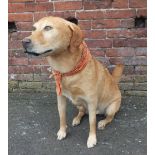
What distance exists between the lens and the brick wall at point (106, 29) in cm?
445

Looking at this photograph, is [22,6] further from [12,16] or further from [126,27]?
[126,27]

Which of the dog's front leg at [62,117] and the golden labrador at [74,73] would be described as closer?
the golden labrador at [74,73]

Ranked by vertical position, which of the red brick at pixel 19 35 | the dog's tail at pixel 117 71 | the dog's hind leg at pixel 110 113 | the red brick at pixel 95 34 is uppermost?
the red brick at pixel 95 34

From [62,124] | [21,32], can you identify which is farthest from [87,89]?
[21,32]

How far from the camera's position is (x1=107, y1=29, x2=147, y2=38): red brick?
4.46 meters

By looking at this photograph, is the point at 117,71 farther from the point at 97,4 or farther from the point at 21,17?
the point at 21,17

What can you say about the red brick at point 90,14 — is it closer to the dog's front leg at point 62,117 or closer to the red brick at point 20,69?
the red brick at point 20,69

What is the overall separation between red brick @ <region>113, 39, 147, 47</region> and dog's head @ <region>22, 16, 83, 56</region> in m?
1.38

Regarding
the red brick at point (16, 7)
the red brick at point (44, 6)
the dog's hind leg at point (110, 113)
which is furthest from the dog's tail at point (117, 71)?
the red brick at point (16, 7)

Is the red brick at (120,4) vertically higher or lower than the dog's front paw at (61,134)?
higher

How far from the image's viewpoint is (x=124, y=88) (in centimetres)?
467

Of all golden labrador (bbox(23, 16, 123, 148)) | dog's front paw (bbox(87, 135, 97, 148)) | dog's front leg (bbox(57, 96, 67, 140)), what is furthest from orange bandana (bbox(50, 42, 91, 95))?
dog's front paw (bbox(87, 135, 97, 148))

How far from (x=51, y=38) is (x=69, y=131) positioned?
3.67 feet

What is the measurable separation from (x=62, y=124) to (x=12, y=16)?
1744mm
